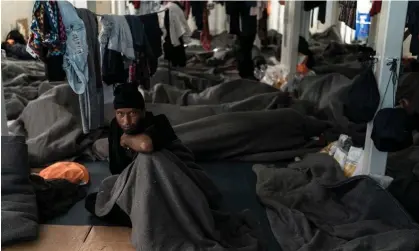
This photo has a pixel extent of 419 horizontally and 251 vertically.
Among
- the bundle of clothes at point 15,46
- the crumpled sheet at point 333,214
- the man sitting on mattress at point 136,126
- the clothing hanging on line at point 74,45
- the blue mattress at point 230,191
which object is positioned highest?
the clothing hanging on line at point 74,45

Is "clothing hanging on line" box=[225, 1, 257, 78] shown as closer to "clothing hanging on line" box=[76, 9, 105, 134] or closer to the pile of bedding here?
the pile of bedding

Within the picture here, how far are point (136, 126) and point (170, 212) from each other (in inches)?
20.3

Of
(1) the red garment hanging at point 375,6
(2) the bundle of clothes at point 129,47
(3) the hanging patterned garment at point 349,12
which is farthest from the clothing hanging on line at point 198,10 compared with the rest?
(2) the bundle of clothes at point 129,47

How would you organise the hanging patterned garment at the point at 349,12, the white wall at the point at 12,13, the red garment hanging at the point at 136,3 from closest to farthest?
the hanging patterned garment at the point at 349,12 < the red garment hanging at the point at 136,3 < the white wall at the point at 12,13

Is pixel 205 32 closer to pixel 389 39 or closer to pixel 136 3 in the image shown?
pixel 136 3

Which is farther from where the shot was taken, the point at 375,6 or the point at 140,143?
the point at 375,6

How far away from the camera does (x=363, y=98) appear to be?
2.67 metres

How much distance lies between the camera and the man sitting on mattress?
242cm

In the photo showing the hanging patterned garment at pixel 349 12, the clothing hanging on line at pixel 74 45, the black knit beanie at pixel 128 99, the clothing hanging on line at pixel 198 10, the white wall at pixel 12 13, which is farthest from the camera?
the white wall at pixel 12 13

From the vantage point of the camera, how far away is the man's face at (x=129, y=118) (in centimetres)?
248

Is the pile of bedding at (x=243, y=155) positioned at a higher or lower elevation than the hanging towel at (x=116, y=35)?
lower

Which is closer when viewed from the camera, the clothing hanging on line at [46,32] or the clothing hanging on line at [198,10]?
the clothing hanging on line at [46,32]

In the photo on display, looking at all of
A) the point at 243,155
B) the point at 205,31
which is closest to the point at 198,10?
the point at 205,31

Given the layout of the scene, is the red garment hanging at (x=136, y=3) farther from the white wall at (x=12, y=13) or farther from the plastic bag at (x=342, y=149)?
the plastic bag at (x=342, y=149)
